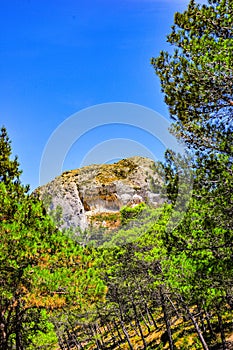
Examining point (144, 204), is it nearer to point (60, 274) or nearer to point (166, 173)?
point (166, 173)

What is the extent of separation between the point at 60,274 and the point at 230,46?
401 inches

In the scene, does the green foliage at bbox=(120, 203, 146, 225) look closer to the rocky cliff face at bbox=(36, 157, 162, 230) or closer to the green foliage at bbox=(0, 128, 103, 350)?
the rocky cliff face at bbox=(36, 157, 162, 230)

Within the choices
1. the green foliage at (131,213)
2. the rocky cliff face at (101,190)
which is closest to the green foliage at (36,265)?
the green foliage at (131,213)

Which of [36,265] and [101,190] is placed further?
[101,190]

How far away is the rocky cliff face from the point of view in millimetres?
41219

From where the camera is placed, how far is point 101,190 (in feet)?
177

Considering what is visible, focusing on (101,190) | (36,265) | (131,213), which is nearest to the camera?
(36,265)

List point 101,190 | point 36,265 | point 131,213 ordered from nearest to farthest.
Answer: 1. point 36,265
2. point 131,213
3. point 101,190

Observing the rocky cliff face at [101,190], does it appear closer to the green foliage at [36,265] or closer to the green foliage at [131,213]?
the green foliage at [131,213]

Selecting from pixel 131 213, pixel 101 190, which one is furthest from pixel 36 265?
pixel 101 190

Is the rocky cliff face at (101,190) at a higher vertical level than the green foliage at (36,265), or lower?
higher

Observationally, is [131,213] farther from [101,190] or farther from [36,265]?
[36,265]

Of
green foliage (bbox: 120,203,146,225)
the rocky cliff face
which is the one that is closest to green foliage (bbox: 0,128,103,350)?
green foliage (bbox: 120,203,146,225)

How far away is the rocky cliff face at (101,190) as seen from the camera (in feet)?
135
